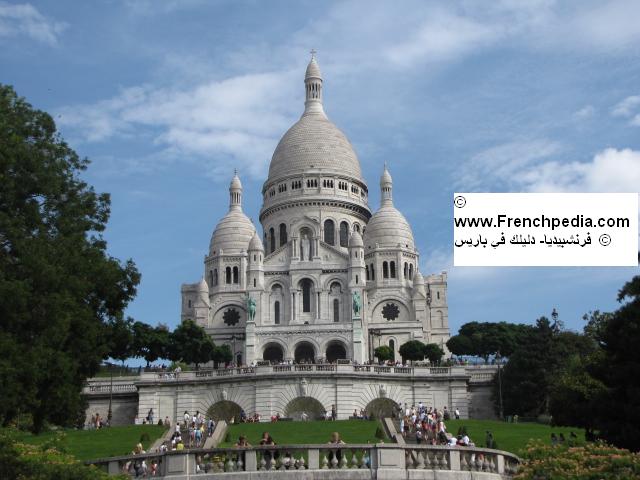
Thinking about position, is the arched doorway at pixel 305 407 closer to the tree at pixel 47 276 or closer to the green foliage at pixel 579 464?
the tree at pixel 47 276

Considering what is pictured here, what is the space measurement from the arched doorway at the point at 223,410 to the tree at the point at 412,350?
2858 centimetres

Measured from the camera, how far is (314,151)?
11712 centimetres

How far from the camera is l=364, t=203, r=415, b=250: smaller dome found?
360ft

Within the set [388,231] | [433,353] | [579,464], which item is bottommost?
[579,464]

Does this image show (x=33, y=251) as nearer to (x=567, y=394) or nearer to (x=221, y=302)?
(x=567, y=394)

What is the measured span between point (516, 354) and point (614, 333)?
28.5m

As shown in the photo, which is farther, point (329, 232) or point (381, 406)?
point (329, 232)

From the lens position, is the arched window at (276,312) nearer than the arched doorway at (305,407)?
No

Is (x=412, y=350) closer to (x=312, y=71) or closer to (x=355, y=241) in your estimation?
(x=355, y=241)

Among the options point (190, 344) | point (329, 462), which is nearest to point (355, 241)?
point (190, 344)

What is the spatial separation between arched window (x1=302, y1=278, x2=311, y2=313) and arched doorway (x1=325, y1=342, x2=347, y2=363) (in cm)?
662

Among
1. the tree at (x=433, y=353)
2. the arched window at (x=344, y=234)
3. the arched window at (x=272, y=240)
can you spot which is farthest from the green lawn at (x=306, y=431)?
the arched window at (x=272, y=240)

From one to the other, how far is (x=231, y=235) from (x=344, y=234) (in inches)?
444

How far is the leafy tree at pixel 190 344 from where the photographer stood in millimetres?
85438
